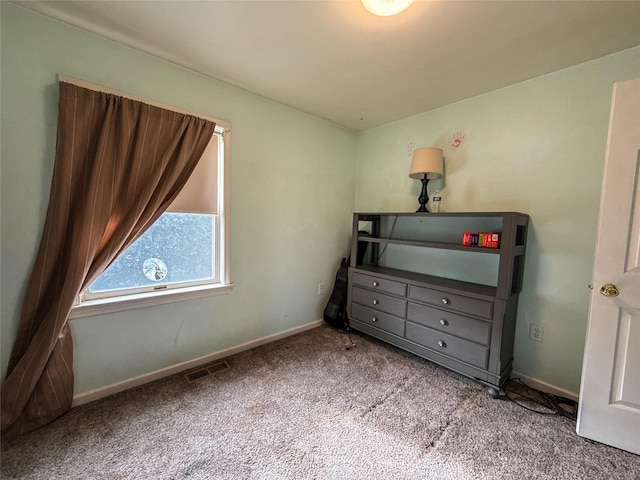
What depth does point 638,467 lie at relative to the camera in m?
1.33

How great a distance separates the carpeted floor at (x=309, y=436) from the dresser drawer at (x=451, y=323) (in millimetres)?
389

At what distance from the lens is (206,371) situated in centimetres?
208

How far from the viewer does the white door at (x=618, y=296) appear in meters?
1.37

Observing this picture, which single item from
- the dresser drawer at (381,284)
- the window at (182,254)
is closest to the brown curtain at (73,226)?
the window at (182,254)

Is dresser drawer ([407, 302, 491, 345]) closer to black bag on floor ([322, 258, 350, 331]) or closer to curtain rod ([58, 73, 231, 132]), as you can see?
black bag on floor ([322, 258, 350, 331])

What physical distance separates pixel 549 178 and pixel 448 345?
1486 mm

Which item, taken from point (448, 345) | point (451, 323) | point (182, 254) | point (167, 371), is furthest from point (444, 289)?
point (167, 371)

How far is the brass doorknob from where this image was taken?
141 centimetres

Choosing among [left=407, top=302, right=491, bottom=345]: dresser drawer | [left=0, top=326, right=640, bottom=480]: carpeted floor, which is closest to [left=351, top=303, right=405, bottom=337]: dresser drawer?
[left=407, top=302, right=491, bottom=345]: dresser drawer

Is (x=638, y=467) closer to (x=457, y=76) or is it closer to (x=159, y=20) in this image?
(x=457, y=76)

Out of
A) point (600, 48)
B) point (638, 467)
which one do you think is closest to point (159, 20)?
point (600, 48)

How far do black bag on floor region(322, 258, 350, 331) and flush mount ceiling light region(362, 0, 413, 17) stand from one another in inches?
88.0

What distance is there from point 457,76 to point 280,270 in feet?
7.39

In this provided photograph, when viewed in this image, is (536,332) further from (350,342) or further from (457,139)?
(457,139)
